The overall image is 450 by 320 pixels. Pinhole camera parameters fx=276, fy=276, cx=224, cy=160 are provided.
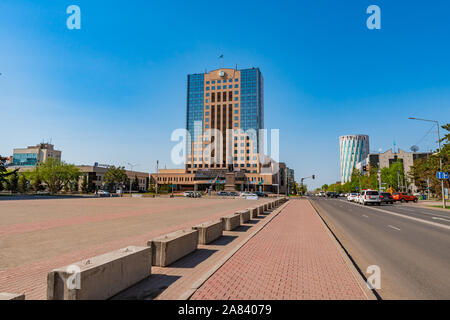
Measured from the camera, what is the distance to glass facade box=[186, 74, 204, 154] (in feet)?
427

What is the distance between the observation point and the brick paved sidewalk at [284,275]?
4758 millimetres

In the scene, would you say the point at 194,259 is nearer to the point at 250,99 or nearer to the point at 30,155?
the point at 250,99

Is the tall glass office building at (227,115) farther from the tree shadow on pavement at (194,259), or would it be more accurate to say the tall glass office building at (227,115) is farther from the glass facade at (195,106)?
the tree shadow on pavement at (194,259)

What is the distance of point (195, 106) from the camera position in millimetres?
132250

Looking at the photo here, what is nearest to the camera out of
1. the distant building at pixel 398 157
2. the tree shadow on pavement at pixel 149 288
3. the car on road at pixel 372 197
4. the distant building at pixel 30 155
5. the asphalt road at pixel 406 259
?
the tree shadow on pavement at pixel 149 288

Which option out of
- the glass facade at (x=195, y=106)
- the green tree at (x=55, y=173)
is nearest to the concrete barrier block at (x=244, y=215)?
the green tree at (x=55, y=173)

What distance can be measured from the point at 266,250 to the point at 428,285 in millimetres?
4053

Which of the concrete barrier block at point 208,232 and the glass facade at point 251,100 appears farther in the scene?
the glass facade at point 251,100

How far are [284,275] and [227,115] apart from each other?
402 ft

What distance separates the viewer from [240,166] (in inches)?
4818

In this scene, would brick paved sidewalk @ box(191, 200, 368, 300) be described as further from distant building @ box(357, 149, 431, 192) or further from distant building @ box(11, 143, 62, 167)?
distant building @ box(11, 143, 62, 167)

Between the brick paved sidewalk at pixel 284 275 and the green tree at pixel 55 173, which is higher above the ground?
the green tree at pixel 55 173

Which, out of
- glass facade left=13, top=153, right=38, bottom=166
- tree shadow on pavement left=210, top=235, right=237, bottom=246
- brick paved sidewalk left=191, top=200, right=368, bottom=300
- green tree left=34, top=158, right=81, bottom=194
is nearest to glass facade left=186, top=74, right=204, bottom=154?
green tree left=34, top=158, right=81, bottom=194
